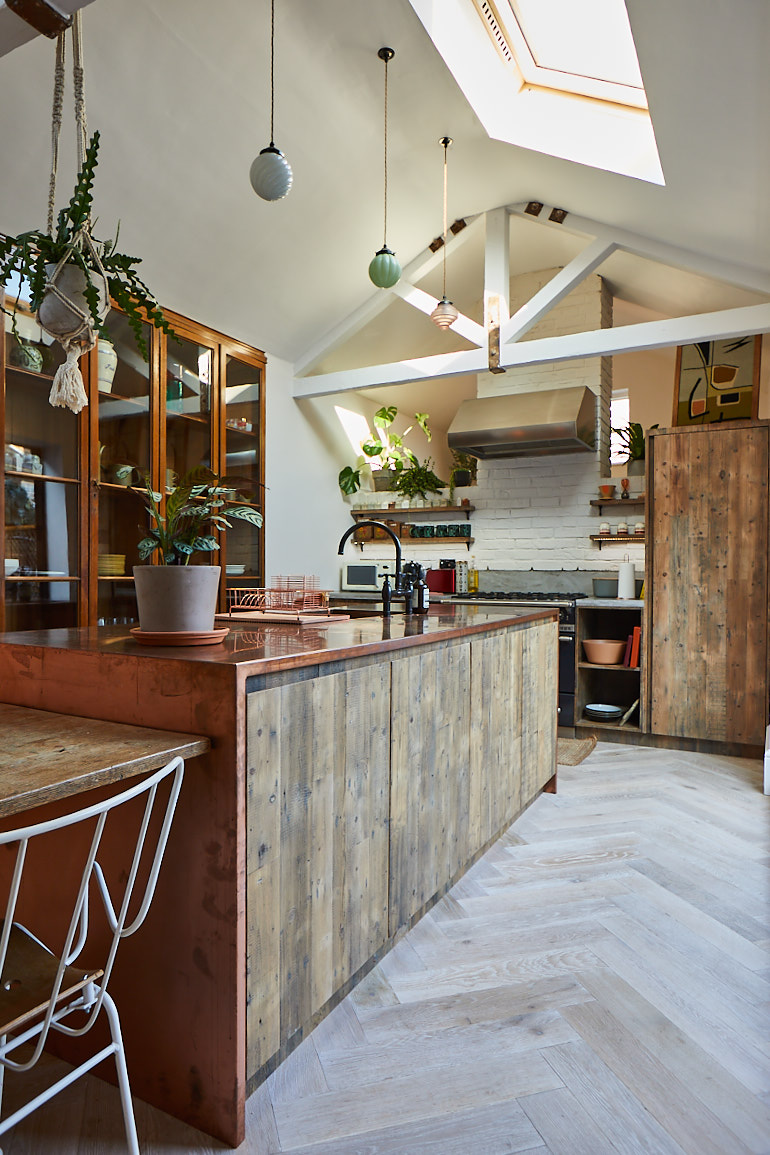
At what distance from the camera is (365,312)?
518cm

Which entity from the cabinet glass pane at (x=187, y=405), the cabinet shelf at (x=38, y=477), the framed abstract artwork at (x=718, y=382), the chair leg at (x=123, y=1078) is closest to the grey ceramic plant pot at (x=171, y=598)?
the chair leg at (x=123, y=1078)

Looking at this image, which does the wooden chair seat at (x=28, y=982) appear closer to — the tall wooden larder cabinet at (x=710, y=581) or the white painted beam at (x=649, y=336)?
the tall wooden larder cabinet at (x=710, y=581)

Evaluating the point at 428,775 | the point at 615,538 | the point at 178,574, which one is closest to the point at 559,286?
the point at 615,538

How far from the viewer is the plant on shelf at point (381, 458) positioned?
19.5 ft

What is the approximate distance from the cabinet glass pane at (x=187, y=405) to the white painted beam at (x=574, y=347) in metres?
1.00

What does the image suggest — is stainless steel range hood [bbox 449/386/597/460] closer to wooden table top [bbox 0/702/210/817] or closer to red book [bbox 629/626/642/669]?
red book [bbox 629/626/642/669]

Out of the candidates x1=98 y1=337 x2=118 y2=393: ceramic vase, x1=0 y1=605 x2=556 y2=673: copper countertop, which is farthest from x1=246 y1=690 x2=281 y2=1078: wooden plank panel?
x1=98 y1=337 x2=118 y2=393: ceramic vase

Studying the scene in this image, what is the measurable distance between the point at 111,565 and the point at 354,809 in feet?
8.37

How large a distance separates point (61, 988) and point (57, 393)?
1308 millimetres

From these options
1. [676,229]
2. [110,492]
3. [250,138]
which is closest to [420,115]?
[250,138]

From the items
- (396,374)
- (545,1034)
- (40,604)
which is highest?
(396,374)

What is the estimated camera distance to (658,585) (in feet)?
14.1

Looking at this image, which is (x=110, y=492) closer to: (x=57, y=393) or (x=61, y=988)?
(x=57, y=393)

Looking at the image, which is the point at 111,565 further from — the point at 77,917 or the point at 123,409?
the point at 77,917
